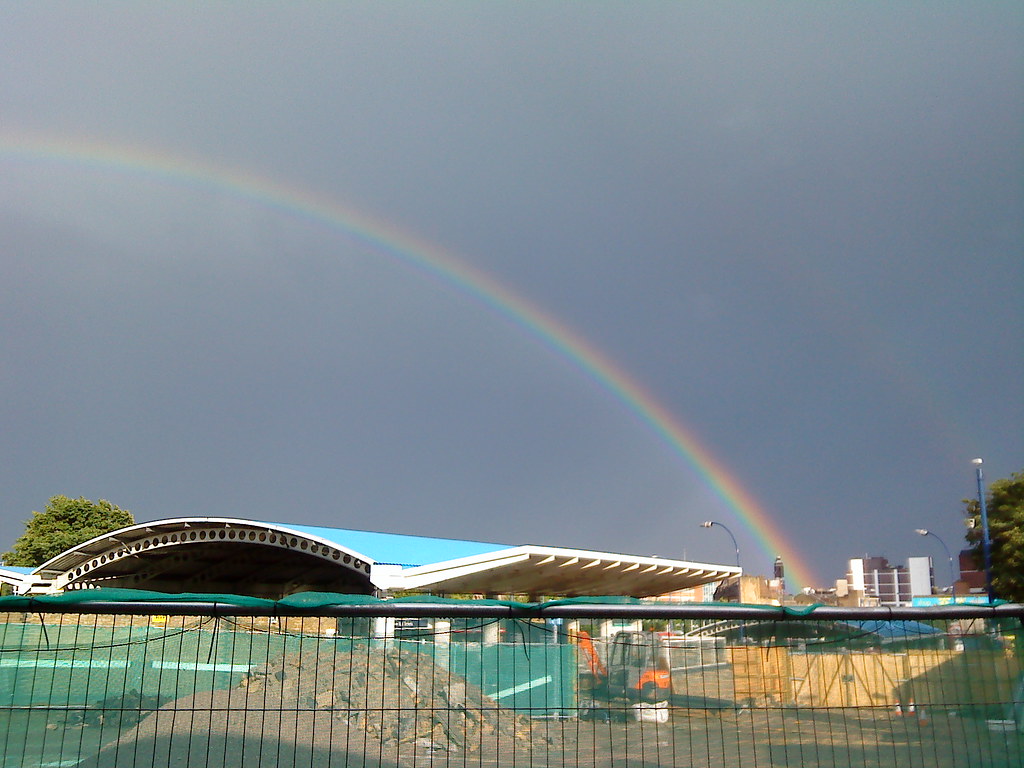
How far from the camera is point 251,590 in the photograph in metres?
78.6

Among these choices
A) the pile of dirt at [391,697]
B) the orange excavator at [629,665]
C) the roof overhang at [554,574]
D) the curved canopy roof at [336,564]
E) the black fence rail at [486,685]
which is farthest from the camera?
the curved canopy roof at [336,564]

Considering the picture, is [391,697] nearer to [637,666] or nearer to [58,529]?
[637,666]

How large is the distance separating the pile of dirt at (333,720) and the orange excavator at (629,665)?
3.57 feet

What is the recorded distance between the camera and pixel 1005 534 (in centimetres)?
4747

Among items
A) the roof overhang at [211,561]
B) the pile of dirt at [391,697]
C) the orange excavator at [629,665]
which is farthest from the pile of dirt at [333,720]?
the roof overhang at [211,561]

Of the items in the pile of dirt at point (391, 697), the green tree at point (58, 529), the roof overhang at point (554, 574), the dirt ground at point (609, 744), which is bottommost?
the dirt ground at point (609, 744)

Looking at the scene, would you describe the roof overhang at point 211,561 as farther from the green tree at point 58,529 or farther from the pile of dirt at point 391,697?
the pile of dirt at point 391,697

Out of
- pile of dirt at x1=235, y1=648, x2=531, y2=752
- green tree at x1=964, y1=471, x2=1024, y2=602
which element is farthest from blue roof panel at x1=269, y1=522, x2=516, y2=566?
pile of dirt at x1=235, y1=648, x2=531, y2=752

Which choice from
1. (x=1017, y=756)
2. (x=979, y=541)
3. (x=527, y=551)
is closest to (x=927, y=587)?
(x=979, y=541)

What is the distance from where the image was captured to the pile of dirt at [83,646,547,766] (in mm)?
10398

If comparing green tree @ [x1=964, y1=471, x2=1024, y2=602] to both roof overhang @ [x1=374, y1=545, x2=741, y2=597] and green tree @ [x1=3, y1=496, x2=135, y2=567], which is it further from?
green tree @ [x1=3, y1=496, x2=135, y2=567]

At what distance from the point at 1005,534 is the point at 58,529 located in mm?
80767

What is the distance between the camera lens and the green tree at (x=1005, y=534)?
152ft

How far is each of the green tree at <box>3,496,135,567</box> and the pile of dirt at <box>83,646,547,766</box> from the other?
84238mm
